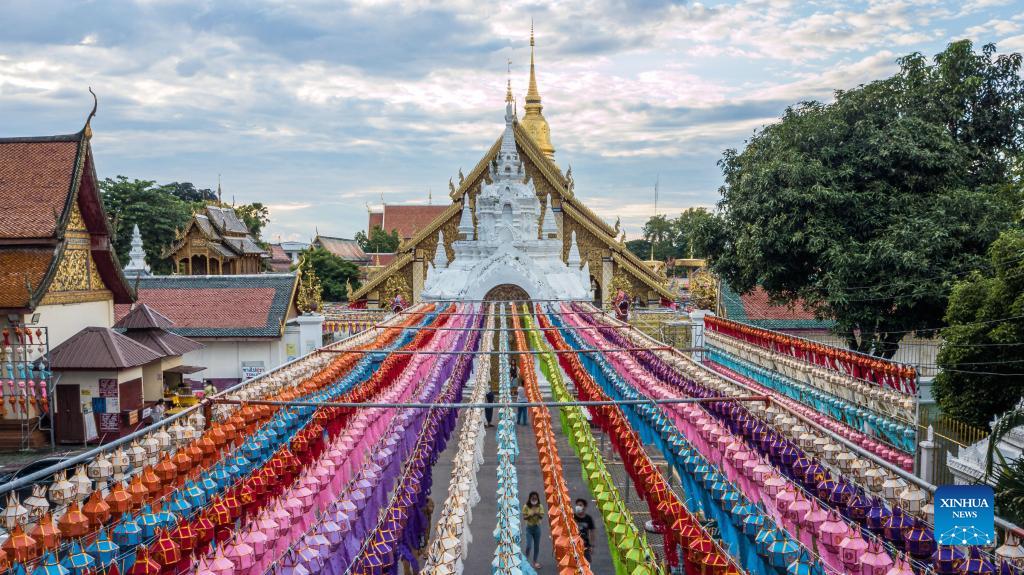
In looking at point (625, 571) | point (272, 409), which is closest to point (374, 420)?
point (272, 409)

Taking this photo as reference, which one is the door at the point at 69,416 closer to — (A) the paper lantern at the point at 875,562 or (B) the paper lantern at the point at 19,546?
(B) the paper lantern at the point at 19,546

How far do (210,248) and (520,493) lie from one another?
1222 inches

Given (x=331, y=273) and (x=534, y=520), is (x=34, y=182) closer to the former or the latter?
(x=534, y=520)

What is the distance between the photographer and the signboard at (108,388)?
15172 mm

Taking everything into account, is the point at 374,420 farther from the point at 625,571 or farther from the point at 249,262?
the point at 249,262

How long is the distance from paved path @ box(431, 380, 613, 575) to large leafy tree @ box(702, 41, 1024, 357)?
24.3 feet

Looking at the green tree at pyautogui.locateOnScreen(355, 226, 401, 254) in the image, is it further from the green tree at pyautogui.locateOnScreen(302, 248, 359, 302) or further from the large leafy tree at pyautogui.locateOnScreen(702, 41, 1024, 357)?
the large leafy tree at pyautogui.locateOnScreen(702, 41, 1024, 357)

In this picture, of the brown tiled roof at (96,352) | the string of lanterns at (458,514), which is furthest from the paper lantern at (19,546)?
the brown tiled roof at (96,352)

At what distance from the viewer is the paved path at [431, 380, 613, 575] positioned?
10.2 meters

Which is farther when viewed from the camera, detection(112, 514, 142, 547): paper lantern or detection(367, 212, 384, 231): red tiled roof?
detection(367, 212, 384, 231): red tiled roof

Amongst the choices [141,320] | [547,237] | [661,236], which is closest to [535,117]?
[547,237]

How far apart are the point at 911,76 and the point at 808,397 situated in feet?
36.2

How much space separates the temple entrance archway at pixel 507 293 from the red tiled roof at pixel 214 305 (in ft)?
22.6

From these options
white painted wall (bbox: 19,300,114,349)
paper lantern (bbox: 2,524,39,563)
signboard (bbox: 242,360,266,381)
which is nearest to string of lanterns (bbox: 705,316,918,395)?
paper lantern (bbox: 2,524,39,563)
